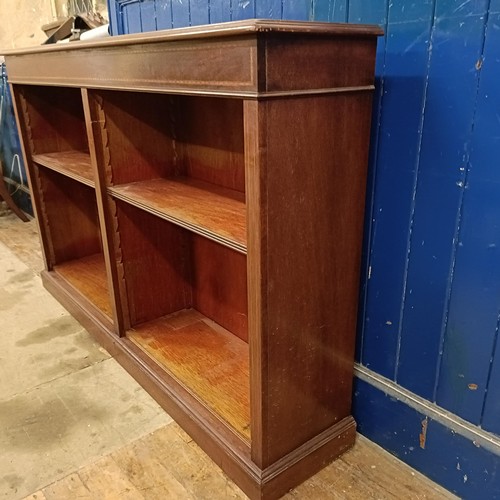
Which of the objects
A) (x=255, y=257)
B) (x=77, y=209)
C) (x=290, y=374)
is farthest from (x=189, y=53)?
(x=77, y=209)

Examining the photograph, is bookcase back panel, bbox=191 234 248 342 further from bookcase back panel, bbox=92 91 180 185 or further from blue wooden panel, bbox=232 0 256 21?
blue wooden panel, bbox=232 0 256 21

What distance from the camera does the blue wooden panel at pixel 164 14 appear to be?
1.88m

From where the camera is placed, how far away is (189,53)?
112cm

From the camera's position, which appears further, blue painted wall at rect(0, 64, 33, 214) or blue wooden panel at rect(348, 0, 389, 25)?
blue painted wall at rect(0, 64, 33, 214)

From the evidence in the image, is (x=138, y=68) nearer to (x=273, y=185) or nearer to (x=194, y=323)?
(x=273, y=185)

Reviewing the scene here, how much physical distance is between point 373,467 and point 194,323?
Result: 0.89 meters

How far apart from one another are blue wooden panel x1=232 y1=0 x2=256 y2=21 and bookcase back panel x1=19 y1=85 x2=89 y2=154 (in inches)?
43.8

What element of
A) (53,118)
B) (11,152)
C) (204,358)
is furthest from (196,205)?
(11,152)

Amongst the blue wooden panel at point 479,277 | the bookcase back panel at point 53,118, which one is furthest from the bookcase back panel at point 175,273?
the bookcase back panel at point 53,118

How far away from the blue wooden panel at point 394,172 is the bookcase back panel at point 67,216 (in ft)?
5.87

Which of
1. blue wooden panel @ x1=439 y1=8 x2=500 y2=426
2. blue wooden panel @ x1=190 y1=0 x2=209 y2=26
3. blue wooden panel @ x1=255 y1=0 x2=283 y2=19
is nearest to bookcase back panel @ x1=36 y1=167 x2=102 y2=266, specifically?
blue wooden panel @ x1=190 y1=0 x2=209 y2=26

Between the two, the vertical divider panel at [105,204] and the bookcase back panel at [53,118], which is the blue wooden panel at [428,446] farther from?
the bookcase back panel at [53,118]

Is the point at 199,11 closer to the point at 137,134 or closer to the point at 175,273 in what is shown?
the point at 137,134

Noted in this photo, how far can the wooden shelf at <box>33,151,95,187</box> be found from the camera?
6.51ft
